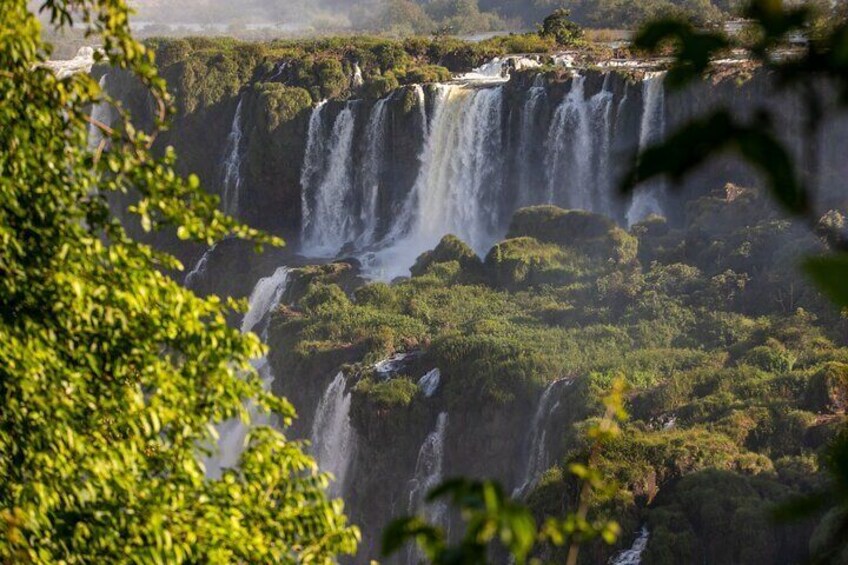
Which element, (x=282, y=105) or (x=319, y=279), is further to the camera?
(x=282, y=105)

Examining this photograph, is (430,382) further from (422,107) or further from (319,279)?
(422,107)

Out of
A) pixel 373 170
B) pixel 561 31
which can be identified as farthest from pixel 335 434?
pixel 561 31

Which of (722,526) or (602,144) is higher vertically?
(602,144)

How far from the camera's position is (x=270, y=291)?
120ft

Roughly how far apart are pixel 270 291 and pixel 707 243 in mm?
13574

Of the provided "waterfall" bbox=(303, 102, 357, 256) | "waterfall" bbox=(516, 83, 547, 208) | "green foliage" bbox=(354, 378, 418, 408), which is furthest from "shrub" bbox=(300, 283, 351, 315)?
"waterfall" bbox=(303, 102, 357, 256)

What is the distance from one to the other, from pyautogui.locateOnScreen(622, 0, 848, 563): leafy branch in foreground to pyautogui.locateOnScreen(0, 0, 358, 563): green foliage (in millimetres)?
3806

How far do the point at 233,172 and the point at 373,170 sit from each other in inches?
303

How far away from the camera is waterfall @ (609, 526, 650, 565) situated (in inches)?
623

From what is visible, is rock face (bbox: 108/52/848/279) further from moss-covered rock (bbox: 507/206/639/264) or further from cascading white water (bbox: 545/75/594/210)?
moss-covered rock (bbox: 507/206/639/264)

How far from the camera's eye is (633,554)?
626 inches

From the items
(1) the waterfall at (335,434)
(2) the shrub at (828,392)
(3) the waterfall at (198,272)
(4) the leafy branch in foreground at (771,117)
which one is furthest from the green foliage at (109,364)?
(3) the waterfall at (198,272)

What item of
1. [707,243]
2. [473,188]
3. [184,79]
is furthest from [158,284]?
[184,79]

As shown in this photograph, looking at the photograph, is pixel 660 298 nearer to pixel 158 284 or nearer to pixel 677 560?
pixel 677 560
